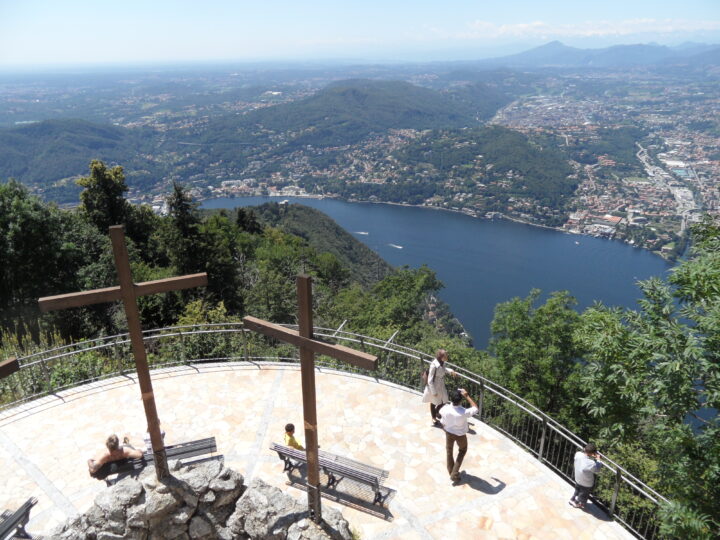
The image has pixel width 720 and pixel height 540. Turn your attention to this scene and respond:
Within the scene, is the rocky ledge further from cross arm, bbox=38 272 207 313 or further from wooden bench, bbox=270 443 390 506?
cross arm, bbox=38 272 207 313

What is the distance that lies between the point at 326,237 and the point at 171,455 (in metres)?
71.5

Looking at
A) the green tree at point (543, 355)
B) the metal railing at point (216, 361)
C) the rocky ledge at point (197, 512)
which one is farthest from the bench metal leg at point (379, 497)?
the green tree at point (543, 355)

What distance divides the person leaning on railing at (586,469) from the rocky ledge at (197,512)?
127 inches

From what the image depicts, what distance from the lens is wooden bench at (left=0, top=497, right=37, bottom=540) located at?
5.17 m

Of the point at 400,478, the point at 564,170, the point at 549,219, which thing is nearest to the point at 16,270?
the point at 400,478

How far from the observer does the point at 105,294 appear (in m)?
5.09

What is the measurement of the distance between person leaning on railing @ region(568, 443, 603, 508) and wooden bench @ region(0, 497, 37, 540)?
6.98 metres

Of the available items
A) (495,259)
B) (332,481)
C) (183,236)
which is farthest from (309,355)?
(495,259)

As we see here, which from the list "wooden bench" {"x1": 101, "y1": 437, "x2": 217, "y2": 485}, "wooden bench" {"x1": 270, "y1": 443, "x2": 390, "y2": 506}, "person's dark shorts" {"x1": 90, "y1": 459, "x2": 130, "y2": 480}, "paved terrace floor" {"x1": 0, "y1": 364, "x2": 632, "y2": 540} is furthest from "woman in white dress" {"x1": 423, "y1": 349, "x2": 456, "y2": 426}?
"person's dark shorts" {"x1": 90, "y1": 459, "x2": 130, "y2": 480}

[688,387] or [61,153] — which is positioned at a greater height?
[688,387]

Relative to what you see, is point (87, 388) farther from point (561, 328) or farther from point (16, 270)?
point (561, 328)

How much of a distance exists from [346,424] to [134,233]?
71.8 ft

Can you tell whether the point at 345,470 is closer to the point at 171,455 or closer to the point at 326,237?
the point at 171,455

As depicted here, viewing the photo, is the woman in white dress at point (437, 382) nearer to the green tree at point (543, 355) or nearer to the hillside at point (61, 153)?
the green tree at point (543, 355)
